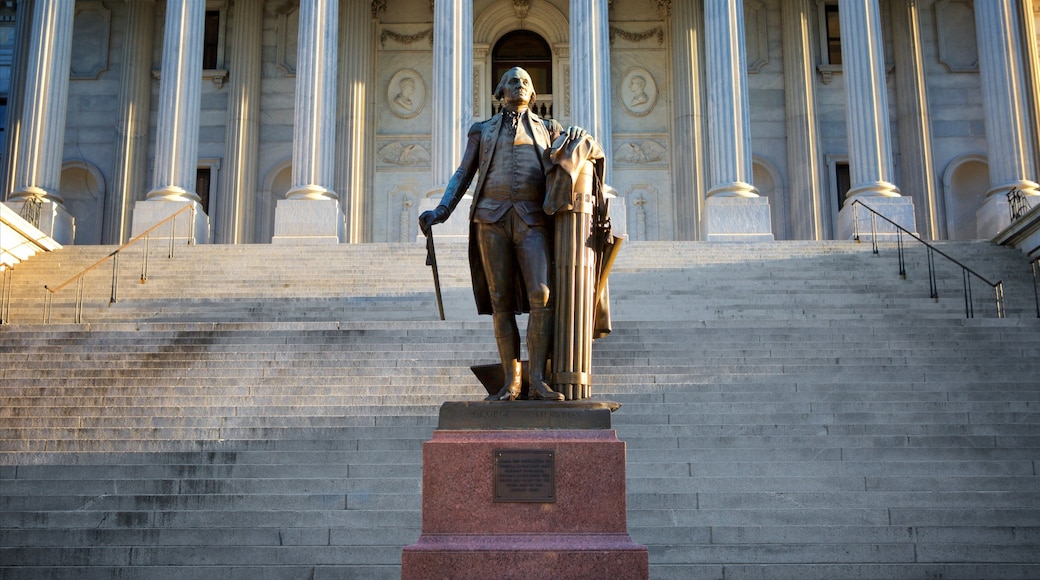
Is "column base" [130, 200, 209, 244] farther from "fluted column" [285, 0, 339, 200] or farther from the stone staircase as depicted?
the stone staircase

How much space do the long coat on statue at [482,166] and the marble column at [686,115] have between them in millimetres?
21376

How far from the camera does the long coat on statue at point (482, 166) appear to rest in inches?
317

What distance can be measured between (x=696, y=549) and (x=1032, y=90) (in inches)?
910

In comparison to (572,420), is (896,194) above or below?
above

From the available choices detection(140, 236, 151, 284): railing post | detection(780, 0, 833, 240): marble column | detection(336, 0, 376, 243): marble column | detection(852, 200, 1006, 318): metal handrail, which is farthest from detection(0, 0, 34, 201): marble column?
detection(852, 200, 1006, 318): metal handrail

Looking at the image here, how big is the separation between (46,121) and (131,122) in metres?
4.84

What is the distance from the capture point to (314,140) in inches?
965

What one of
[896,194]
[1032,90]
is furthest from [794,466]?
[1032,90]

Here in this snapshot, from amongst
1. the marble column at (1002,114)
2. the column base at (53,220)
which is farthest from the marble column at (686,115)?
the column base at (53,220)

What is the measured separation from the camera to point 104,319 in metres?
17.2

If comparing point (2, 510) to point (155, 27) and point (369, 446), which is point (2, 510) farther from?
point (155, 27)

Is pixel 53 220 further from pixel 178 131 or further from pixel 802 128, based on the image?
pixel 802 128

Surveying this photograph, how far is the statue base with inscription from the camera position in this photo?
6.96m

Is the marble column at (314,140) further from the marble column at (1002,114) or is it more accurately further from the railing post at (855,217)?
the marble column at (1002,114)
